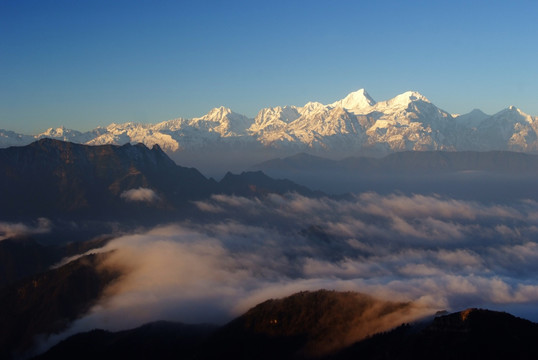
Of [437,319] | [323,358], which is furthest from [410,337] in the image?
[323,358]

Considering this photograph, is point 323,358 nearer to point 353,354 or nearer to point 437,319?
point 353,354

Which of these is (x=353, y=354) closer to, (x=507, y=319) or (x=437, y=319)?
(x=437, y=319)

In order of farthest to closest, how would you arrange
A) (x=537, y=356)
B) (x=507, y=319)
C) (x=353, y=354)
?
(x=353, y=354) → (x=507, y=319) → (x=537, y=356)

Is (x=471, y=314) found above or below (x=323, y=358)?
above

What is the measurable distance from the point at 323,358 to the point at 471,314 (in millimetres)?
63400

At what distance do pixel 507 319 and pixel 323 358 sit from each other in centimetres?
7315

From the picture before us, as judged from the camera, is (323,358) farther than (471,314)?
Yes

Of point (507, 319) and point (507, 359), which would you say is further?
point (507, 319)

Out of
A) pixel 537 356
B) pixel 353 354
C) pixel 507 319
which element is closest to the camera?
pixel 537 356

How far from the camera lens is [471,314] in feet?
555

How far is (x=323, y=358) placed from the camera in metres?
199

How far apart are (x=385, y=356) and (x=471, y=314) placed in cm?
3390

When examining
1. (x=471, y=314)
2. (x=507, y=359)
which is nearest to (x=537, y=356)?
(x=507, y=359)

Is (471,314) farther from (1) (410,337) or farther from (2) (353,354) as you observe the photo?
(2) (353,354)
